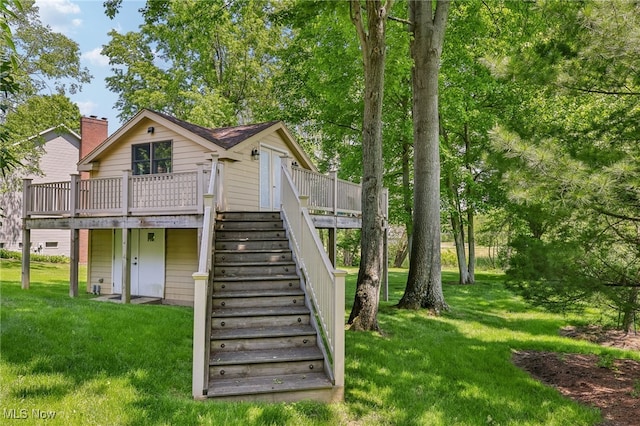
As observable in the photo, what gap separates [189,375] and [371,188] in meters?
4.46

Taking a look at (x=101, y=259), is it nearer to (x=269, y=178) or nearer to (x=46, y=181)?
(x=269, y=178)

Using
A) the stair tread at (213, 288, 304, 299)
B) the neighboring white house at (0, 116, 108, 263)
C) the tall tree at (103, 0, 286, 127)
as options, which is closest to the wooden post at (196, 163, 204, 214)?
the stair tread at (213, 288, 304, 299)

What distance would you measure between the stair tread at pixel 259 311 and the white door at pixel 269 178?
20.5 ft

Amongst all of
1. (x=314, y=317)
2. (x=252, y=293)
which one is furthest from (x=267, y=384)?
(x=252, y=293)

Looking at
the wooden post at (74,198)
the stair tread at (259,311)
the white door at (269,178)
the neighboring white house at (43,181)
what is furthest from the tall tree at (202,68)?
the stair tread at (259,311)

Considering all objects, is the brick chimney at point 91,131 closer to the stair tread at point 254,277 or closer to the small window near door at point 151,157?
the small window near door at point 151,157

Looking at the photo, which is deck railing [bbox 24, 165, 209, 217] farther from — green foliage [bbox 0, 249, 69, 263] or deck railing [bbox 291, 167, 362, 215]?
green foliage [bbox 0, 249, 69, 263]

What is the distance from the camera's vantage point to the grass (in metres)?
4.29

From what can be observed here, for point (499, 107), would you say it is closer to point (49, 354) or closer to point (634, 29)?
point (634, 29)

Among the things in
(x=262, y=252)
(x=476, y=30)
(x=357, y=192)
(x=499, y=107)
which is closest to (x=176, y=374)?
(x=262, y=252)

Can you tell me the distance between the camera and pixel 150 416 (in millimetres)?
4105

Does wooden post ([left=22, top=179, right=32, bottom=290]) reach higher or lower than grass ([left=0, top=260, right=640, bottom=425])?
higher

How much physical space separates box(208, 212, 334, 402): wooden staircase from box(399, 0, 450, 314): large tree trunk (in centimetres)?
382

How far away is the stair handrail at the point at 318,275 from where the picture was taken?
4.98 metres
